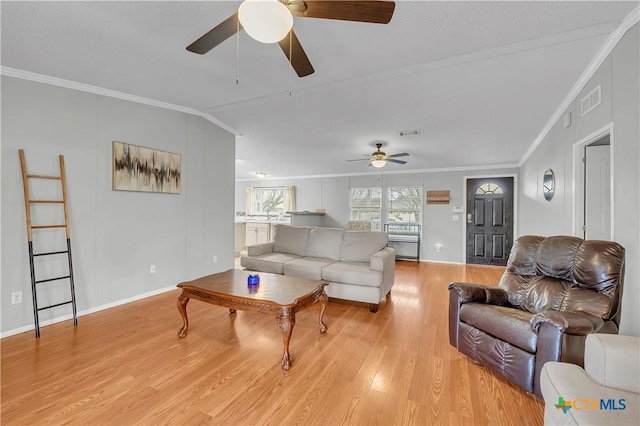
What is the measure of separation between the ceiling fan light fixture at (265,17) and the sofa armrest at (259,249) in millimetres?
3012

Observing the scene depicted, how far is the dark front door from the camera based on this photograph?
595 cm

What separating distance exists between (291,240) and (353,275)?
1.44 m

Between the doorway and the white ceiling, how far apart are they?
72 cm

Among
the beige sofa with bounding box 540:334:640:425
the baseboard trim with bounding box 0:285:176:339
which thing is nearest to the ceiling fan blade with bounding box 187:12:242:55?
the beige sofa with bounding box 540:334:640:425

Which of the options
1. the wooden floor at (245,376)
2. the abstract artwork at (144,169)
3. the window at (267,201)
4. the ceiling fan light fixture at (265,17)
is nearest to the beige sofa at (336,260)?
the wooden floor at (245,376)

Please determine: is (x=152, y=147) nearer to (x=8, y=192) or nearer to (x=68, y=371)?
(x=8, y=192)

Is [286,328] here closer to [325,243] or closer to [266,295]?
[266,295]

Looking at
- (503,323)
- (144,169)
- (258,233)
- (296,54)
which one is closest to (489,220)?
(503,323)

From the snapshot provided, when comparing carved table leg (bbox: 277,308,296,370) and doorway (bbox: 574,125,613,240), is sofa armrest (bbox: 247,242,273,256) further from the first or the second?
doorway (bbox: 574,125,613,240)

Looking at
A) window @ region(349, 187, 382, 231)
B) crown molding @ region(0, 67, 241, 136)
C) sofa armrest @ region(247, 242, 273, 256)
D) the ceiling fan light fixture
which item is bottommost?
sofa armrest @ region(247, 242, 273, 256)

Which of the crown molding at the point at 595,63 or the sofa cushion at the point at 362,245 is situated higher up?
the crown molding at the point at 595,63

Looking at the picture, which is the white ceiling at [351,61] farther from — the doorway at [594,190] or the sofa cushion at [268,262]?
the sofa cushion at [268,262]

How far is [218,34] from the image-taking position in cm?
170

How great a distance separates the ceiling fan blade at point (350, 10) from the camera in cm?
142
